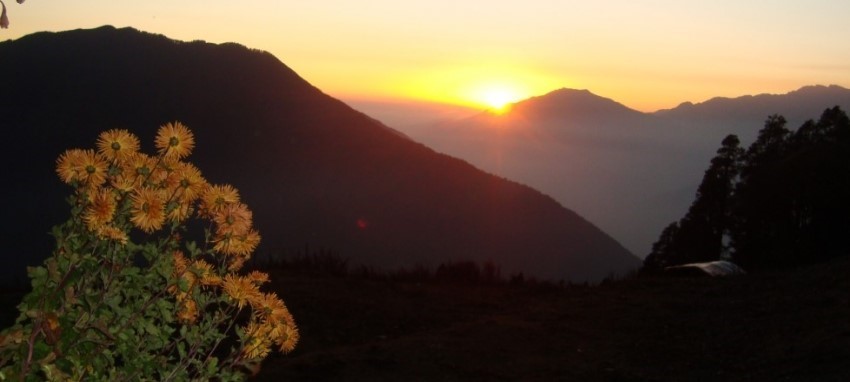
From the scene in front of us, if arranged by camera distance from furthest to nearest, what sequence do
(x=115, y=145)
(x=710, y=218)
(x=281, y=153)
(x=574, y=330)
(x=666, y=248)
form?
(x=281, y=153), (x=666, y=248), (x=710, y=218), (x=574, y=330), (x=115, y=145)

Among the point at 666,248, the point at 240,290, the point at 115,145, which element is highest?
the point at 115,145

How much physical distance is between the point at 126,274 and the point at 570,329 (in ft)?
20.7

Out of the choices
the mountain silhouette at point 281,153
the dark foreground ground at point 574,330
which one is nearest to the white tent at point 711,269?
the dark foreground ground at point 574,330

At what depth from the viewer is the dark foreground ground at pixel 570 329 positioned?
6.42 metres

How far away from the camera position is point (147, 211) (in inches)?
84.7

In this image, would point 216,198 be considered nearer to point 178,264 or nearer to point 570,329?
point 178,264

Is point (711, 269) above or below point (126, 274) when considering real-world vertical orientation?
below

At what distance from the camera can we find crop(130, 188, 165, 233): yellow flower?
2.14 m

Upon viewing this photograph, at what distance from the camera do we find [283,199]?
42750mm

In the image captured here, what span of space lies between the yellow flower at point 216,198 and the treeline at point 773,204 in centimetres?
1484

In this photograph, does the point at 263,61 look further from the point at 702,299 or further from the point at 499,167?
the point at 499,167

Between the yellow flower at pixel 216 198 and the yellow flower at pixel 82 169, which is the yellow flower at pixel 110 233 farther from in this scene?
the yellow flower at pixel 216 198

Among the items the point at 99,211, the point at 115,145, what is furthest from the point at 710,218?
the point at 99,211

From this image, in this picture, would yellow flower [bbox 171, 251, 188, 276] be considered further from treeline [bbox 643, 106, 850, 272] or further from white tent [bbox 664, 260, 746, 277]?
treeline [bbox 643, 106, 850, 272]
